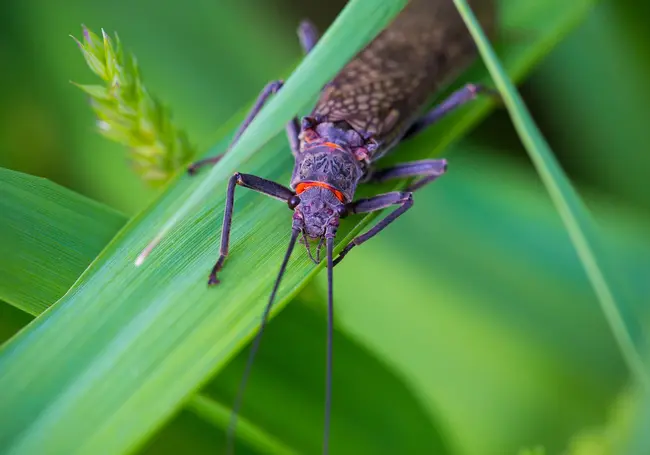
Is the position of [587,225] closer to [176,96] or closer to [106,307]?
[106,307]

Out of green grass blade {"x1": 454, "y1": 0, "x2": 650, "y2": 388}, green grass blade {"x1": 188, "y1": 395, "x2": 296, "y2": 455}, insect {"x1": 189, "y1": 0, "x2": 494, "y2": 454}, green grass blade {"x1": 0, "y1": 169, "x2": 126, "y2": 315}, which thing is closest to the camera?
green grass blade {"x1": 454, "y1": 0, "x2": 650, "y2": 388}

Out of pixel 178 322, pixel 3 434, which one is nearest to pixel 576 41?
pixel 178 322

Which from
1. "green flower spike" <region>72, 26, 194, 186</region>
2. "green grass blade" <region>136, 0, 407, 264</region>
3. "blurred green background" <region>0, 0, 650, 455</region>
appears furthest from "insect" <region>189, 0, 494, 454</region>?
"green grass blade" <region>136, 0, 407, 264</region>

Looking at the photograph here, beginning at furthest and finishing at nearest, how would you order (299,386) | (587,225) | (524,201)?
(524,201)
(299,386)
(587,225)

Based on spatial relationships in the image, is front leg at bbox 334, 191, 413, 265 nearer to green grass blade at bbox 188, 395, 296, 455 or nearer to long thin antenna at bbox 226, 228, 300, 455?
long thin antenna at bbox 226, 228, 300, 455

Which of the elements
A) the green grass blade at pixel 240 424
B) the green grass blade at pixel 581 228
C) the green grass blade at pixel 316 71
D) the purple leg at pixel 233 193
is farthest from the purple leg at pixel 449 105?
the green grass blade at pixel 240 424
